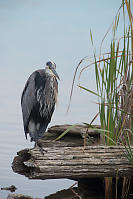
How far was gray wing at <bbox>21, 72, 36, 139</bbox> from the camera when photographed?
3.84m

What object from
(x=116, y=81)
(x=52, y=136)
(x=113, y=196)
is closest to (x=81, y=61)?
(x=116, y=81)

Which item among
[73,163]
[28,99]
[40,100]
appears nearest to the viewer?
[73,163]

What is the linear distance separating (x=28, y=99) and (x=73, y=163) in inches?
64.6

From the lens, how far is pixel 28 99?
397 centimetres

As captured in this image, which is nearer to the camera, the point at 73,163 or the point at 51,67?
the point at 73,163

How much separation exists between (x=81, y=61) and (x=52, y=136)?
2.56 metres

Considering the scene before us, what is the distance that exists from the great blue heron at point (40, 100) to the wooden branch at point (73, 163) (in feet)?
3.64

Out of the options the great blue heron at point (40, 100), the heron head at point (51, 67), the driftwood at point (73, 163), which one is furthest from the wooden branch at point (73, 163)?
the heron head at point (51, 67)

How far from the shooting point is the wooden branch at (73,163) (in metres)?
2.47

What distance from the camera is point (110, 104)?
264cm

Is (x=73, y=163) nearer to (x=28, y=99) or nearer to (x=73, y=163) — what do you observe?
(x=73, y=163)

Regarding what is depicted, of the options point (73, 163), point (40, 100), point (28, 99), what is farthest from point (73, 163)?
point (28, 99)

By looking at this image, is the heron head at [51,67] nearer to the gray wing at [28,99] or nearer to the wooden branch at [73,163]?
the gray wing at [28,99]

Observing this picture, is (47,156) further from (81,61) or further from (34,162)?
(81,61)
